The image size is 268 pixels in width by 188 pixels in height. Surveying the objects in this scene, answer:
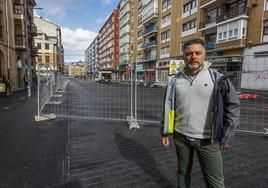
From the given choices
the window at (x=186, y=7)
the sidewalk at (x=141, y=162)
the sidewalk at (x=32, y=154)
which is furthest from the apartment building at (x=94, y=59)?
the sidewalk at (x=141, y=162)

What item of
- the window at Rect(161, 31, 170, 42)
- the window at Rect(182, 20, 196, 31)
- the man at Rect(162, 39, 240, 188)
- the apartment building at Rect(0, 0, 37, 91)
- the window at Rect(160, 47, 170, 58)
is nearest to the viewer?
the man at Rect(162, 39, 240, 188)

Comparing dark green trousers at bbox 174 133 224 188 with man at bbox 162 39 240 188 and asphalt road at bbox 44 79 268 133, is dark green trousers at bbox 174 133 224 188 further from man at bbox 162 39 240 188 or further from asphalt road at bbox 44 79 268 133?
asphalt road at bbox 44 79 268 133

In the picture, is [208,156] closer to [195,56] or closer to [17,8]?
[195,56]

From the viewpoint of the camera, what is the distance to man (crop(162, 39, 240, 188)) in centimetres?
196

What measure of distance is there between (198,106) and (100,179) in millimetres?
2017

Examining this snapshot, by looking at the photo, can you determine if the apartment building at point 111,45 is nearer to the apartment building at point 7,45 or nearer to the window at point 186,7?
the window at point 186,7

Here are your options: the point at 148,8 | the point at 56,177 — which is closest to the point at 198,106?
the point at 56,177

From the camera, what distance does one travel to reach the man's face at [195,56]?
1.98m

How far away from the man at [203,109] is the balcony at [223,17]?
22340 mm

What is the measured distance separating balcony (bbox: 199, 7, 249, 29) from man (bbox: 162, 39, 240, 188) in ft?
73.3

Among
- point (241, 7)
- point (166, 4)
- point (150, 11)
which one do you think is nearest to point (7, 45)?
point (241, 7)

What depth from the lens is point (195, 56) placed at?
199 centimetres

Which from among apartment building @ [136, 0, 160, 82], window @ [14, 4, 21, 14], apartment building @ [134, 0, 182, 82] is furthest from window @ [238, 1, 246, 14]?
window @ [14, 4, 21, 14]

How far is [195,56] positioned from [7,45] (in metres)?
22.2
